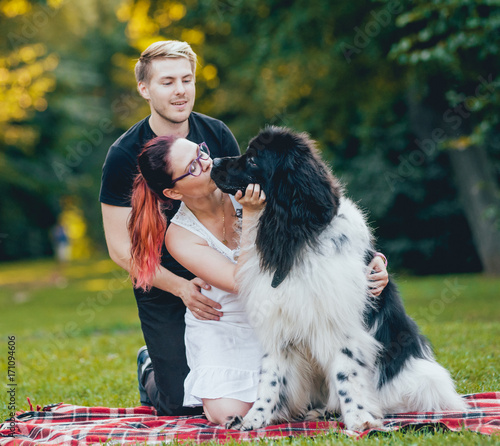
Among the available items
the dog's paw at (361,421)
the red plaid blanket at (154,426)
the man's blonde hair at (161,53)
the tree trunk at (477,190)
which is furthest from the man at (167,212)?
the tree trunk at (477,190)

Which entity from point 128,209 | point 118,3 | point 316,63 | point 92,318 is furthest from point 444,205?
point 118,3

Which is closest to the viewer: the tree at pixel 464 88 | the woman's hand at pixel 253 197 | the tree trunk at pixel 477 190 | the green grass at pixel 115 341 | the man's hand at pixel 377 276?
the woman's hand at pixel 253 197

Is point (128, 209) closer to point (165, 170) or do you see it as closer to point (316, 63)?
point (165, 170)

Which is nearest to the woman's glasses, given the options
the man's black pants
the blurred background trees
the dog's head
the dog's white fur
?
the dog's head

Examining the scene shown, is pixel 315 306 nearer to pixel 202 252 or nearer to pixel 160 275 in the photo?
pixel 202 252

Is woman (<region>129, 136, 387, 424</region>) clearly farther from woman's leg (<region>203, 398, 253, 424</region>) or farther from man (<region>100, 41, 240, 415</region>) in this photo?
man (<region>100, 41, 240, 415</region>)

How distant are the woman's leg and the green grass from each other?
0.55 meters

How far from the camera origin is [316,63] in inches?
444

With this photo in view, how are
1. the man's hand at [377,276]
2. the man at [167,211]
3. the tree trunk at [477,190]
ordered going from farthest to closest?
the tree trunk at [477,190] → the man at [167,211] → the man's hand at [377,276]

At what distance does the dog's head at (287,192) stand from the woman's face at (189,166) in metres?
0.36

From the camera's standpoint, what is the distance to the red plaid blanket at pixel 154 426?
2.95 meters

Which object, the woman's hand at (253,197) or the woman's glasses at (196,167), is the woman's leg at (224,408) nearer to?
the woman's hand at (253,197)

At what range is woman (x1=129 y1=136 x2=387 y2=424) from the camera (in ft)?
11.0

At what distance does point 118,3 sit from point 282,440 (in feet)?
81.2
